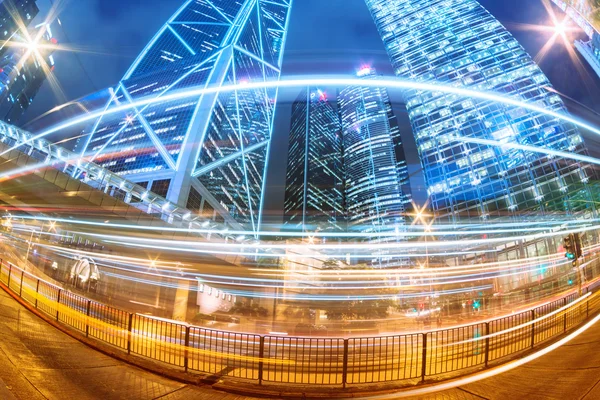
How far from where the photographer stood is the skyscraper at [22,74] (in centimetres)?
10088

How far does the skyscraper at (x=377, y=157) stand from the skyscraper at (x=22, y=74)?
368 ft

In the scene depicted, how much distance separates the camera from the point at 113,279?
33438 mm

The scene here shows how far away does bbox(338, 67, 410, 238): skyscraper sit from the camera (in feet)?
412

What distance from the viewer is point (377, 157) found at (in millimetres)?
126438

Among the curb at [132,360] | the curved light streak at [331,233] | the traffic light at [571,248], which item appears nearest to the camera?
the curb at [132,360]

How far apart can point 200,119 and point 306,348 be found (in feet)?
284

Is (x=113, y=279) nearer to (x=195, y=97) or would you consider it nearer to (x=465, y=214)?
(x=465, y=214)

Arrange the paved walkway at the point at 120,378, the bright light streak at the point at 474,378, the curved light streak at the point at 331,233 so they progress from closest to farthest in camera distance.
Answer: the paved walkway at the point at 120,378
the bright light streak at the point at 474,378
the curved light streak at the point at 331,233

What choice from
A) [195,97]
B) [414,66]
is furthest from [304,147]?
[414,66]

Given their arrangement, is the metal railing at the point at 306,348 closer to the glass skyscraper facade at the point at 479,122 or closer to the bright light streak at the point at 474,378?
the bright light streak at the point at 474,378

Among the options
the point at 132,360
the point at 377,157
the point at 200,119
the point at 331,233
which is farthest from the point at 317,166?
the point at 132,360

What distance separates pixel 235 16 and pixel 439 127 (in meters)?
101

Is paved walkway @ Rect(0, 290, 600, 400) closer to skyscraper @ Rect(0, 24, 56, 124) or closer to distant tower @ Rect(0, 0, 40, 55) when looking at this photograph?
distant tower @ Rect(0, 0, 40, 55)

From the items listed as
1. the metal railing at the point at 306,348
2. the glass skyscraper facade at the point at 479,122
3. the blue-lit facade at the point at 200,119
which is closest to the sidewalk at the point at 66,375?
the metal railing at the point at 306,348
